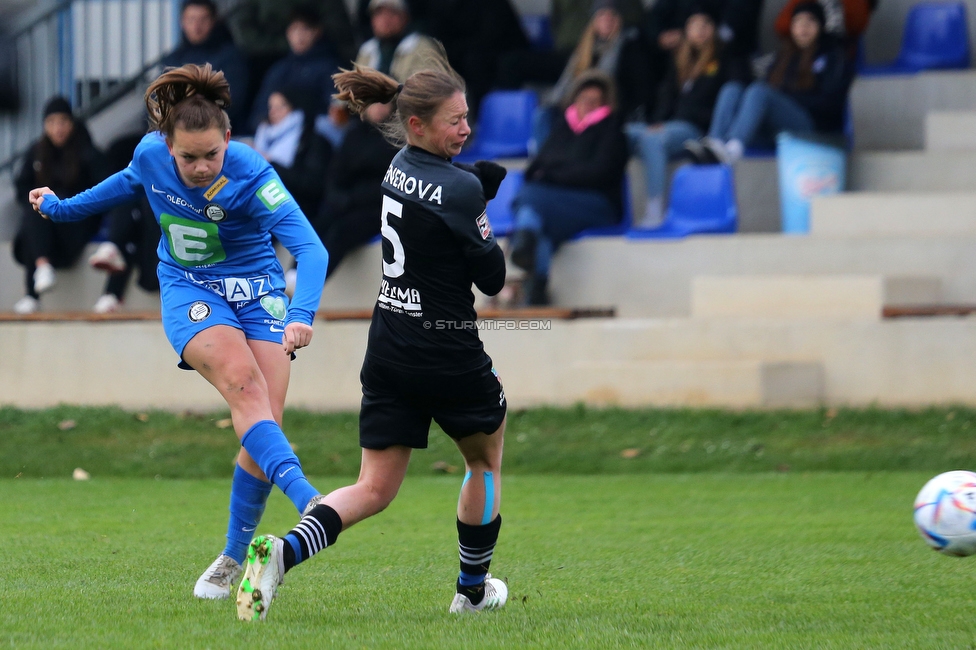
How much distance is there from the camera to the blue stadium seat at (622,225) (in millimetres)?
12789

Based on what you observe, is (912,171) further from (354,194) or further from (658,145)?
(354,194)

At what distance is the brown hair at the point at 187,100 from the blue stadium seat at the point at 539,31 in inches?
431

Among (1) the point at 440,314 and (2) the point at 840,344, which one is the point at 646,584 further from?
(2) the point at 840,344

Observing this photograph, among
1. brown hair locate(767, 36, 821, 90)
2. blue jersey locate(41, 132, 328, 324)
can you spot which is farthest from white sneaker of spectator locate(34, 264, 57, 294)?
blue jersey locate(41, 132, 328, 324)

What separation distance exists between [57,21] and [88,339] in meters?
6.07

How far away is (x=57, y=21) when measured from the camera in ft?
54.9

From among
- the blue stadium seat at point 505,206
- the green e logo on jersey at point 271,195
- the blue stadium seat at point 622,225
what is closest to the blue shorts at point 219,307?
the green e logo on jersey at point 271,195

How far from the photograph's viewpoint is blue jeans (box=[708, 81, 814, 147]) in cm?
1284

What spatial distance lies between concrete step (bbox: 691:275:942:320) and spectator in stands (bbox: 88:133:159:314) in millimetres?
5300

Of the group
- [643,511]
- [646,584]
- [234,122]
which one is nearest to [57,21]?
[234,122]

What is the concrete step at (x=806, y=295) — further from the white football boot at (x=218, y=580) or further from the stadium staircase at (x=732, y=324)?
the white football boot at (x=218, y=580)

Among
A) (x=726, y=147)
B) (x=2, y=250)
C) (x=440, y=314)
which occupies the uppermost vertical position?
(x=440, y=314)

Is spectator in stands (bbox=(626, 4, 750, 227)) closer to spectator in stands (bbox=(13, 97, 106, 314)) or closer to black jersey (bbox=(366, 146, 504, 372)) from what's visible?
spectator in stands (bbox=(13, 97, 106, 314))

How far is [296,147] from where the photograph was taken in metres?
13.4
